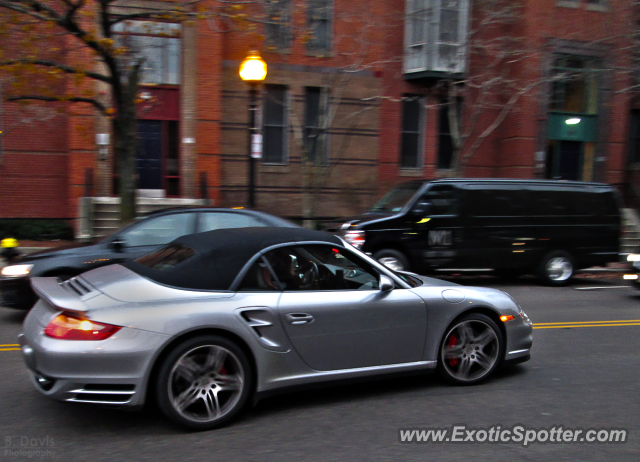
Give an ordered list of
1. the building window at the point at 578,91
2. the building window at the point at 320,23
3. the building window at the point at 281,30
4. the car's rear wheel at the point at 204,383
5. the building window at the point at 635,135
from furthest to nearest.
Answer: the building window at the point at 635,135, the building window at the point at 578,91, the building window at the point at 320,23, the building window at the point at 281,30, the car's rear wheel at the point at 204,383

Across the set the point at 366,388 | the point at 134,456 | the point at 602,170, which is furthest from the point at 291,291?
the point at 602,170

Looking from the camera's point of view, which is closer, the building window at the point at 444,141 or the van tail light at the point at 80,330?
the van tail light at the point at 80,330

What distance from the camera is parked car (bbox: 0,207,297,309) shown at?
7.48m

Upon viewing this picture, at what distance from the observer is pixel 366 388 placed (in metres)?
5.27

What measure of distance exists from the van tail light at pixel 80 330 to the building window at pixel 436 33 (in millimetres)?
17025

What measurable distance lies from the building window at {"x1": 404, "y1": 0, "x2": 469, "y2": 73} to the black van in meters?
8.28

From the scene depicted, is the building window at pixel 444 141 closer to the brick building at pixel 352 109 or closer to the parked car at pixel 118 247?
the brick building at pixel 352 109

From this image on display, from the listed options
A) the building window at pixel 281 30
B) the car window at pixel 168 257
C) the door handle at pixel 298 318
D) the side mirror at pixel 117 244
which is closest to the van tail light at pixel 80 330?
the car window at pixel 168 257

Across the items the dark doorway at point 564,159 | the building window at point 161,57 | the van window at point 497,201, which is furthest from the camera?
the dark doorway at point 564,159

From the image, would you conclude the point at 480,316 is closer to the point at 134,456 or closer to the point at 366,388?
the point at 366,388

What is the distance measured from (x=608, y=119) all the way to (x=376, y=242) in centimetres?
1380

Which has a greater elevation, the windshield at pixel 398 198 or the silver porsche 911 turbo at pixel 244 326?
the windshield at pixel 398 198

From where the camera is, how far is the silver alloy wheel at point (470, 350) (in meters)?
5.25

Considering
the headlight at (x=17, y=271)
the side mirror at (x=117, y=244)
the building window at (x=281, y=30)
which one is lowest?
the headlight at (x=17, y=271)
